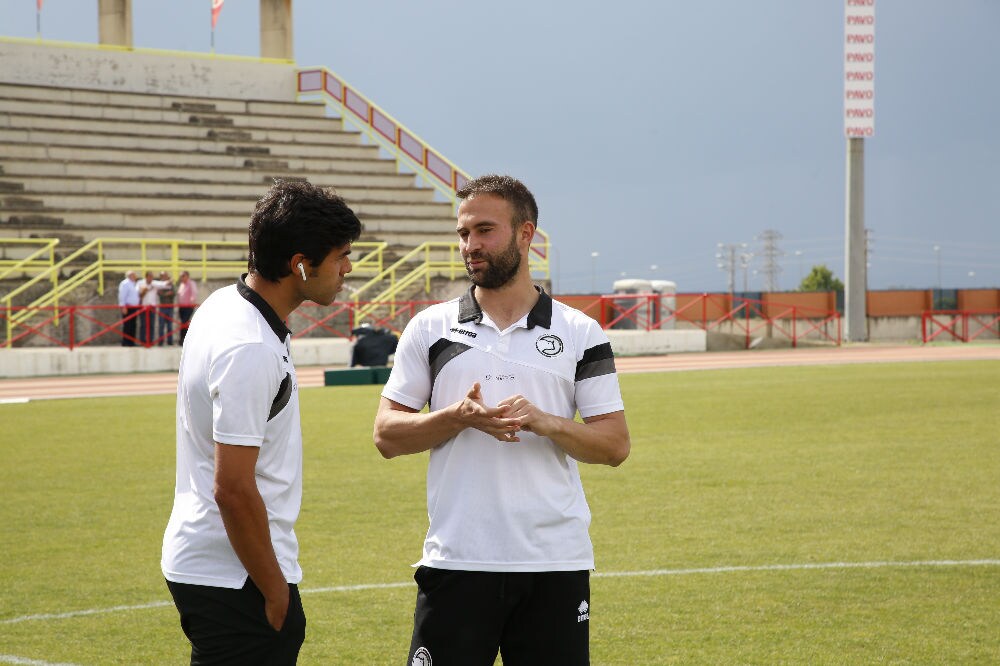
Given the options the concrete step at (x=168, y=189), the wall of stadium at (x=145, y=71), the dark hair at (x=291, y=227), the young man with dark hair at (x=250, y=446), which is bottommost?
the young man with dark hair at (x=250, y=446)

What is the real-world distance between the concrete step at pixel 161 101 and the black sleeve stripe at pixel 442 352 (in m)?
39.0

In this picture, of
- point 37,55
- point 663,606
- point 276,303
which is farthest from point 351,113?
point 276,303

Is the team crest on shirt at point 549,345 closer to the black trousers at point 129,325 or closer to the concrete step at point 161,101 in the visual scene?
the black trousers at point 129,325

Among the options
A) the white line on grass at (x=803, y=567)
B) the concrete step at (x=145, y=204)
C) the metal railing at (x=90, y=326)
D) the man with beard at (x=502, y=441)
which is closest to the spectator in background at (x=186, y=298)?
the metal railing at (x=90, y=326)

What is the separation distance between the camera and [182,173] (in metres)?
38.8

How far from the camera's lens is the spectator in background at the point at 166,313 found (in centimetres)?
2800

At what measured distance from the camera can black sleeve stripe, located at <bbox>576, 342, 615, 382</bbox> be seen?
13.1ft

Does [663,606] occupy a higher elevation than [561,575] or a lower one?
lower

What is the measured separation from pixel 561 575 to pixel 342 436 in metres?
11.2

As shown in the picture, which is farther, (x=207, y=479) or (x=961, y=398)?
(x=961, y=398)

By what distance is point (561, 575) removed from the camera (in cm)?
382

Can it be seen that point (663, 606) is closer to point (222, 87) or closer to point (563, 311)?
point (563, 311)

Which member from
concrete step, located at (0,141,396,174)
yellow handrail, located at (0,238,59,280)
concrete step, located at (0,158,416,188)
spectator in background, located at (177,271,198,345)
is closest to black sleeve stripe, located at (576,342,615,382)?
spectator in background, located at (177,271,198,345)

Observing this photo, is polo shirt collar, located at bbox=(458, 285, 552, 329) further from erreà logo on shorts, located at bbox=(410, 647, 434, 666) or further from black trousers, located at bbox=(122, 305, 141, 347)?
black trousers, located at bbox=(122, 305, 141, 347)
